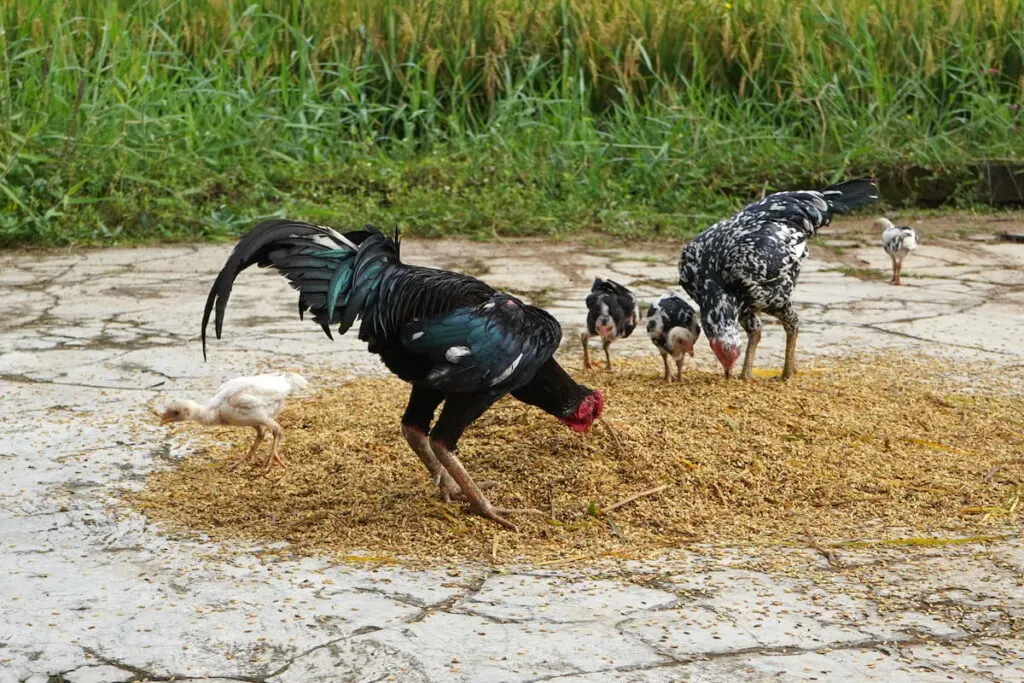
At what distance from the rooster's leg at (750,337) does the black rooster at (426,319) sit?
5.95ft

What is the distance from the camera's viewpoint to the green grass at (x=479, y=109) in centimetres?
917

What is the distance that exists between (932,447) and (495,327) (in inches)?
72.3

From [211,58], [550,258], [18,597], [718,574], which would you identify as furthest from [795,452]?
[211,58]

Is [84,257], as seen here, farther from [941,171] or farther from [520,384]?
[941,171]

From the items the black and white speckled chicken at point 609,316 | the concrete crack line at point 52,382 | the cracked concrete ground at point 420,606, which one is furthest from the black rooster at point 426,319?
the concrete crack line at point 52,382

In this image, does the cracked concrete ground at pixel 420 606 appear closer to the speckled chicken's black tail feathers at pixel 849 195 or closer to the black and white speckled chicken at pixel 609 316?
the black and white speckled chicken at pixel 609 316

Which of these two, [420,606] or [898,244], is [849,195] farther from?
[420,606]

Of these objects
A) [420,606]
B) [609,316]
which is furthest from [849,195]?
[420,606]

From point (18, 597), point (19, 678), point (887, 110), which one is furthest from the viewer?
point (887, 110)

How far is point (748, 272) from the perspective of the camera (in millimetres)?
5477

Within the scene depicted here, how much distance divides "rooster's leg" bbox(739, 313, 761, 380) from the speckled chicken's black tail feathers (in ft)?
2.52

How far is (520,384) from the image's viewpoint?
3988 millimetres

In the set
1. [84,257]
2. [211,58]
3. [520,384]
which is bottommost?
[84,257]

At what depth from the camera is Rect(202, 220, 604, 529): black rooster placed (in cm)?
385
